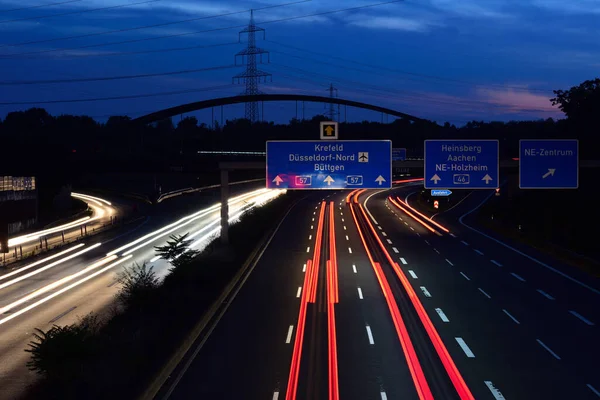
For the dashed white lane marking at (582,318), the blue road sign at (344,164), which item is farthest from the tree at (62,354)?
the blue road sign at (344,164)

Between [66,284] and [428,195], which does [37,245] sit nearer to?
[66,284]

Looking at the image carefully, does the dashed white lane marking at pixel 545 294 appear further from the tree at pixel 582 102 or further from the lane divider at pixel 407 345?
the tree at pixel 582 102

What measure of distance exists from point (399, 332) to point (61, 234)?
132ft

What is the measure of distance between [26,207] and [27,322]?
4587 centimetres

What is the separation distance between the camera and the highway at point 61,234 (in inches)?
1852

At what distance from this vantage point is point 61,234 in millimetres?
57406

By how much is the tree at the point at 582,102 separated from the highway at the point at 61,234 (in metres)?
52.7

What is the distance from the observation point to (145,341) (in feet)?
65.6

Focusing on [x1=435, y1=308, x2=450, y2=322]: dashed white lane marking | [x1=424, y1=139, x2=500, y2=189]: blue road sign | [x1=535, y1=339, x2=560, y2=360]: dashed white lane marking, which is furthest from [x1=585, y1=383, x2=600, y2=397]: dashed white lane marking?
[x1=424, y1=139, x2=500, y2=189]: blue road sign

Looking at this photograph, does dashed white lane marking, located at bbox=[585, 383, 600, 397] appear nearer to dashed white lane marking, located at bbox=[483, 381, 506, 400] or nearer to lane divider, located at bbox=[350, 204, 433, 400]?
dashed white lane marking, located at bbox=[483, 381, 506, 400]

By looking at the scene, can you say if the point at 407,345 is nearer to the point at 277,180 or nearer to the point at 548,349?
the point at 548,349

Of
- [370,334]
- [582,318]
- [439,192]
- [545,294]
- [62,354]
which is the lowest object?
[545,294]

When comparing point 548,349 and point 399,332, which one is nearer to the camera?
point 548,349

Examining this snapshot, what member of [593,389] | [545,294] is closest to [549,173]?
[545,294]
